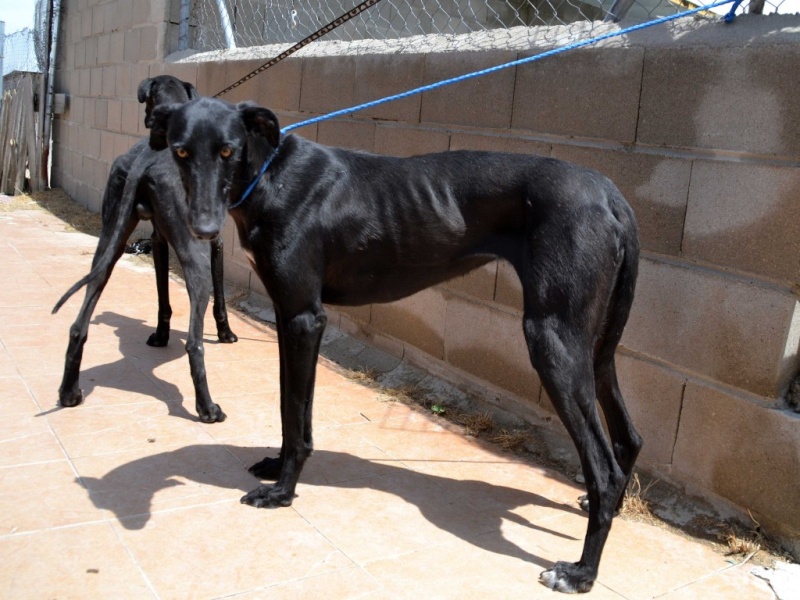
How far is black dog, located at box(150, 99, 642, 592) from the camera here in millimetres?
2510

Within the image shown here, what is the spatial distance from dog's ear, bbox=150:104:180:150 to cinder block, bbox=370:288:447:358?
1874 mm

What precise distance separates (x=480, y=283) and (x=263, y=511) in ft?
5.69

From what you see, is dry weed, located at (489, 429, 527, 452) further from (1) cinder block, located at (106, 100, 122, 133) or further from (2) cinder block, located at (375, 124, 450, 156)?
(1) cinder block, located at (106, 100, 122, 133)

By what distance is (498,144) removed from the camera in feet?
12.7

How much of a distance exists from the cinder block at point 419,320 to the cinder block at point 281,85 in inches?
70.7

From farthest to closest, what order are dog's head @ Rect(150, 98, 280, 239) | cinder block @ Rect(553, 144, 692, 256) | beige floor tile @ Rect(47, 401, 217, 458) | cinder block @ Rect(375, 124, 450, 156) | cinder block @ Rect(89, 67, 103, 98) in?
cinder block @ Rect(89, 67, 103, 98), cinder block @ Rect(375, 124, 450, 156), beige floor tile @ Rect(47, 401, 217, 458), cinder block @ Rect(553, 144, 692, 256), dog's head @ Rect(150, 98, 280, 239)

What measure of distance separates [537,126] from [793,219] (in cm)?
133

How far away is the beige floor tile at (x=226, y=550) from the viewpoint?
2.39 m

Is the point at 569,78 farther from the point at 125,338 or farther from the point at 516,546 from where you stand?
the point at 125,338

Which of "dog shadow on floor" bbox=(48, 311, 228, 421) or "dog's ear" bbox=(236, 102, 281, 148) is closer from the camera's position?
"dog's ear" bbox=(236, 102, 281, 148)

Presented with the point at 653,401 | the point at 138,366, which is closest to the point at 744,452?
the point at 653,401

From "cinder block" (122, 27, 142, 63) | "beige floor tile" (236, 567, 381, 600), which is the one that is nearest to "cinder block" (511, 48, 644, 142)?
"beige floor tile" (236, 567, 381, 600)

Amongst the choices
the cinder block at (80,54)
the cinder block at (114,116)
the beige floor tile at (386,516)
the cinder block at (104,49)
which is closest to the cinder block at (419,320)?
the beige floor tile at (386,516)

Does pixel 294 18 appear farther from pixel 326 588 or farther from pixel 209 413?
pixel 326 588
